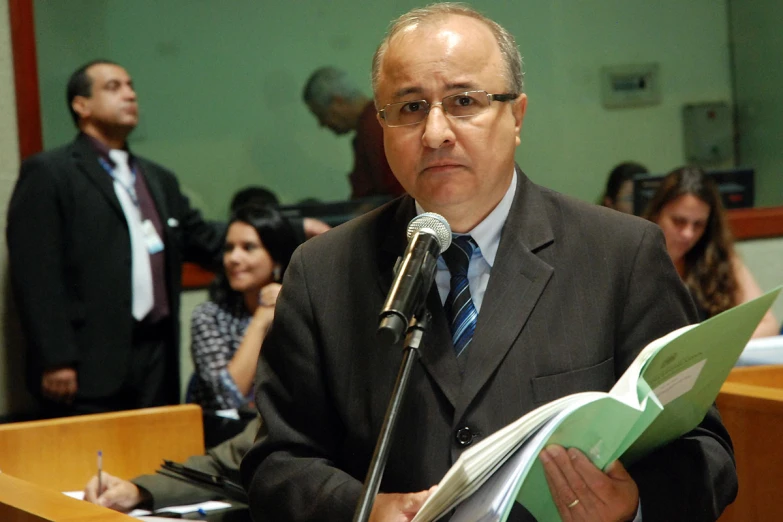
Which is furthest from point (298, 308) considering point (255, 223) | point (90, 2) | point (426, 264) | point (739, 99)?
point (739, 99)

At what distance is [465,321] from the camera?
1.73 m

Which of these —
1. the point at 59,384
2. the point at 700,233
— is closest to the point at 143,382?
the point at 59,384

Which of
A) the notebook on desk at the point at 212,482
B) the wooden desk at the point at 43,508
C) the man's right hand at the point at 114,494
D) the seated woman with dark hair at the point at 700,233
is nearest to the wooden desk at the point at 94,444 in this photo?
the man's right hand at the point at 114,494

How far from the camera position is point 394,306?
132 centimetres

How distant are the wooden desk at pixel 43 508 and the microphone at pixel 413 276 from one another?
0.61 metres

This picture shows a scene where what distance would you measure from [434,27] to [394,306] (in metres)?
0.58

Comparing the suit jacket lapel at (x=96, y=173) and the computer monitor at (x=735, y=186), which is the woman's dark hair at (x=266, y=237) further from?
Result: the computer monitor at (x=735, y=186)

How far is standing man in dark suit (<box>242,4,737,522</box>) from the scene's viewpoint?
5.48 ft

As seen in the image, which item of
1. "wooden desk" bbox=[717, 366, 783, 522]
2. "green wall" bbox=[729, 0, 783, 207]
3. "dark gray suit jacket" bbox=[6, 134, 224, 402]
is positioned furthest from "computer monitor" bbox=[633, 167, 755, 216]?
"wooden desk" bbox=[717, 366, 783, 522]

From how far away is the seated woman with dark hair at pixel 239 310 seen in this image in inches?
159

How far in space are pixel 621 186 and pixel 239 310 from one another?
2.60 m

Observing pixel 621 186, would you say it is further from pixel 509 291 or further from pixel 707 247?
pixel 509 291

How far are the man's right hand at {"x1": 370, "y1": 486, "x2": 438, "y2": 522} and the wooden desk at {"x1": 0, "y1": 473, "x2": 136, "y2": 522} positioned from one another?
0.39m

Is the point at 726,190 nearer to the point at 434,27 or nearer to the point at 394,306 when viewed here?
the point at 434,27
